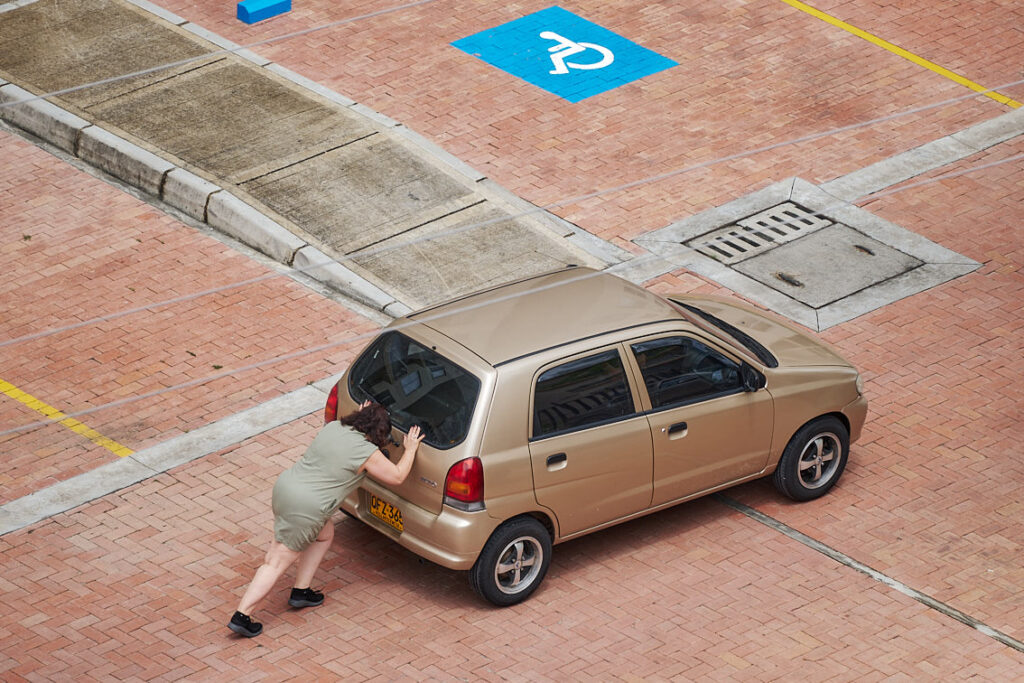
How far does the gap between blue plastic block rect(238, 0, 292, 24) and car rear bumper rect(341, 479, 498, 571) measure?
28.7 ft

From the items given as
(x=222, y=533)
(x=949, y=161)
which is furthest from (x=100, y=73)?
(x=949, y=161)

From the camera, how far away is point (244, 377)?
11758 mm

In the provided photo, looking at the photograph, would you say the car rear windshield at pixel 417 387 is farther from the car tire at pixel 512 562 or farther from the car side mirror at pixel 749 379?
the car side mirror at pixel 749 379

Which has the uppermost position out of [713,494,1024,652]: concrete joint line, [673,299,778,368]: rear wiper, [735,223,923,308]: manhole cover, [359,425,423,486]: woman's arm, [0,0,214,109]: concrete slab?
[673,299,778,368]: rear wiper

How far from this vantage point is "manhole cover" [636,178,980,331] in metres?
12.9

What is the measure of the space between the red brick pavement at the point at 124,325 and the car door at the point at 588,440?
3078 mm

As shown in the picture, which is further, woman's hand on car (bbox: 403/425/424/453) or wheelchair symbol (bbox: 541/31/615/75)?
wheelchair symbol (bbox: 541/31/615/75)

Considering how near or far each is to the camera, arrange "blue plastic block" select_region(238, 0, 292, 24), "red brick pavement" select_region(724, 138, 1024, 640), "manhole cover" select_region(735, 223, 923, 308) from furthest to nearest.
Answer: "blue plastic block" select_region(238, 0, 292, 24), "manhole cover" select_region(735, 223, 923, 308), "red brick pavement" select_region(724, 138, 1024, 640)

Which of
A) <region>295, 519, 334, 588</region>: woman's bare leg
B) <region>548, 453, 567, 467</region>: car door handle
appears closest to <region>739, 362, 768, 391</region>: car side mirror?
<region>548, 453, 567, 467</region>: car door handle

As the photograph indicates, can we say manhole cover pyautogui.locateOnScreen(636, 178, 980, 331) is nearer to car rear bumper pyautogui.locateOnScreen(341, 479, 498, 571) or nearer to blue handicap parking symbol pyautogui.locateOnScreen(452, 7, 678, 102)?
blue handicap parking symbol pyautogui.locateOnScreen(452, 7, 678, 102)

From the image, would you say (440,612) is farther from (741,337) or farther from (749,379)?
(741,337)

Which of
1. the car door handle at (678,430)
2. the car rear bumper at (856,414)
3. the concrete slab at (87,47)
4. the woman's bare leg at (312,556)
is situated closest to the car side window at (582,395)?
the car door handle at (678,430)

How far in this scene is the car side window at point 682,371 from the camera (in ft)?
31.6

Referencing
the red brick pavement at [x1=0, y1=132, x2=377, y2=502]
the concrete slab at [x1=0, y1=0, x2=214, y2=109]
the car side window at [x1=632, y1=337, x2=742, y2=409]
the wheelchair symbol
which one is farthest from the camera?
the wheelchair symbol
